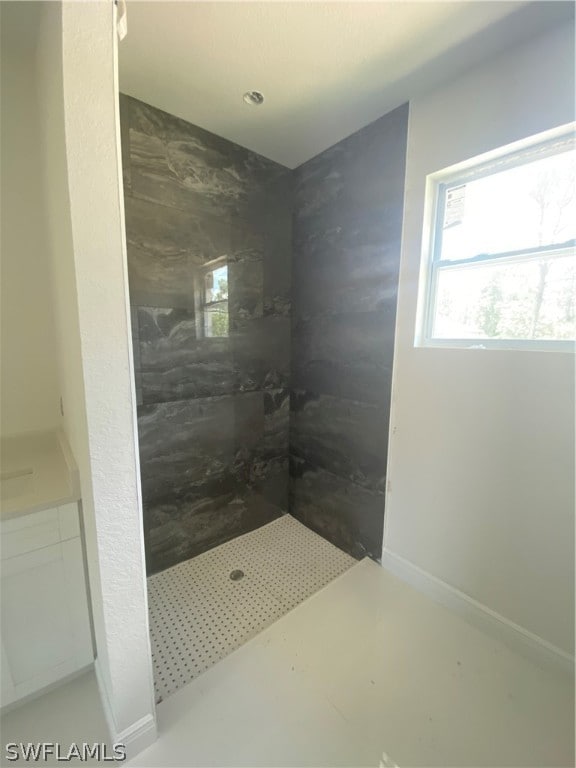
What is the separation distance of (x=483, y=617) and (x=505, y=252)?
5.85 feet

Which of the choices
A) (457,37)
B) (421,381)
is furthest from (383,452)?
(457,37)

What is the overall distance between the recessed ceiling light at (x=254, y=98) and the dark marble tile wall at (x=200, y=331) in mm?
368

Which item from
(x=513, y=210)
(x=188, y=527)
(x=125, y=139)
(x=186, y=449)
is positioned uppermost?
(x=125, y=139)

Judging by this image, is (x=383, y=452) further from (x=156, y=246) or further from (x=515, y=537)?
(x=156, y=246)

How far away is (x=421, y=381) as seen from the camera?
65.9 inches

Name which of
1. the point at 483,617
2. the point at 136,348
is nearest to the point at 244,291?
the point at 136,348

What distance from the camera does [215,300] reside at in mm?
1948

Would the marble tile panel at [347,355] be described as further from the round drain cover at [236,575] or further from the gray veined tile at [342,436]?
the round drain cover at [236,575]

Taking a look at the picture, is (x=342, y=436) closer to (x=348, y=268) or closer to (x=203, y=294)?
(x=348, y=268)

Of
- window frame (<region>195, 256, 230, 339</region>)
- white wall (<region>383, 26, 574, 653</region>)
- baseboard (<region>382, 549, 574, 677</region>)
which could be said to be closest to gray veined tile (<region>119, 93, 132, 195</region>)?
window frame (<region>195, 256, 230, 339</region>)

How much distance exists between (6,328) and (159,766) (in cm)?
190

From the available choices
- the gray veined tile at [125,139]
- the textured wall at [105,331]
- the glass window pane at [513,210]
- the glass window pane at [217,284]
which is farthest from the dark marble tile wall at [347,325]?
the textured wall at [105,331]

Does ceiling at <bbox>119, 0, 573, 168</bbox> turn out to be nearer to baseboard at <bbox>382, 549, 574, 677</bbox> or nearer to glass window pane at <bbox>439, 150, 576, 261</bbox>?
glass window pane at <bbox>439, 150, 576, 261</bbox>

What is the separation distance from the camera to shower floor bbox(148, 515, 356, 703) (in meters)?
1.45
